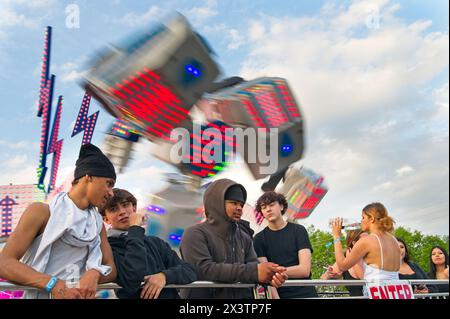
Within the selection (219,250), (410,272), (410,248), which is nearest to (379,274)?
(219,250)

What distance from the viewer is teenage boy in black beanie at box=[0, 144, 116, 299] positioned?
2148 mm

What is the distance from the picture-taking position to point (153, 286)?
2564 millimetres

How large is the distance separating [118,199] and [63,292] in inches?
38.1

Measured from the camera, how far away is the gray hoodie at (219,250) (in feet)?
10.1

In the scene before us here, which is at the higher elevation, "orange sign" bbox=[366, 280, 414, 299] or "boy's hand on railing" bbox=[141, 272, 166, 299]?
"orange sign" bbox=[366, 280, 414, 299]

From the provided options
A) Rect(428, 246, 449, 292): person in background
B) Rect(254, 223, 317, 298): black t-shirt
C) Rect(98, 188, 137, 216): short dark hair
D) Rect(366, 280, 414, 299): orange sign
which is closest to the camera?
Rect(98, 188, 137, 216): short dark hair

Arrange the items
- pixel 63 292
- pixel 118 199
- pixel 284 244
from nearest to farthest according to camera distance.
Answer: pixel 63 292 < pixel 118 199 < pixel 284 244

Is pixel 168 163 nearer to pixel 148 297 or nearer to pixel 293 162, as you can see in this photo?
pixel 293 162

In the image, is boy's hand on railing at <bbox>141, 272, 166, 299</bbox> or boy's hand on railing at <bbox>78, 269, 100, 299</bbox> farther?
boy's hand on railing at <bbox>141, 272, 166, 299</bbox>

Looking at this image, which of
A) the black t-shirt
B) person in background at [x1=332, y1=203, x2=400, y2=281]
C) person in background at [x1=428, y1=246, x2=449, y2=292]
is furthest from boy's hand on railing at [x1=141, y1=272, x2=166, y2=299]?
person in background at [x1=428, y1=246, x2=449, y2=292]

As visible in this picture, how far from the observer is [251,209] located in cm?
1831

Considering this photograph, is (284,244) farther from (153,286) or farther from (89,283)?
(89,283)

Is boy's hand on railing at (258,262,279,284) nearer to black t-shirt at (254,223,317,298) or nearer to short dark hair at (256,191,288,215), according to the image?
black t-shirt at (254,223,317,298)

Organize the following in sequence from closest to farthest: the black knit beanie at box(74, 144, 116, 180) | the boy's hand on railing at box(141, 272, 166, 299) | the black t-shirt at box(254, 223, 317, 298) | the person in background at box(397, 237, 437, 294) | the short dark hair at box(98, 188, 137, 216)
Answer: the black knit beanie at box(74, 144, 116, 180), the boy's hand on railing at box(141, 272, 166, 299), the short dark hair at box(98, 188, 137, 216), the black t-shirt at box(254, 223, 317, 298), the person in background at box(397, 237, 437, 294)
